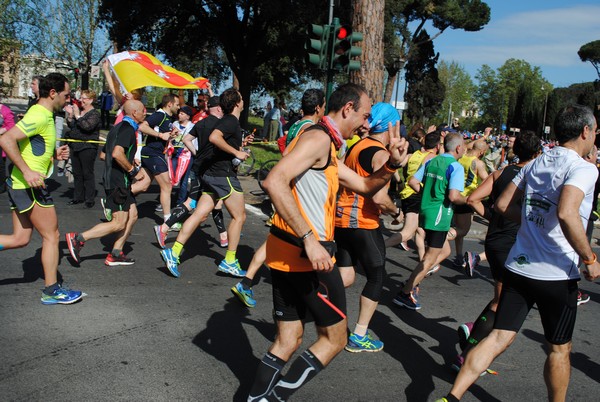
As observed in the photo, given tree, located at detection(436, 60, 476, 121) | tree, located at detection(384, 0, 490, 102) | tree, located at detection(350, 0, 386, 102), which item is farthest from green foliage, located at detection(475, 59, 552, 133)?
tree, located at detection(350, 0, 386, 102)

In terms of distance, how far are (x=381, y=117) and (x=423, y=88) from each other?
59363mm

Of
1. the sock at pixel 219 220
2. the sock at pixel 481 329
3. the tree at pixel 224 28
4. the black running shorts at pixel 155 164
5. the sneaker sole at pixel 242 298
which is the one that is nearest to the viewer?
the sock at pixel 481 329

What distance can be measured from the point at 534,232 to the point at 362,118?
119 cm

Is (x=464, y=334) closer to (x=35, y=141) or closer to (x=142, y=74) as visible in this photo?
(x=35, y=141)

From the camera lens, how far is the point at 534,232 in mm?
3426

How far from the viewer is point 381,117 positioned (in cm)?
472

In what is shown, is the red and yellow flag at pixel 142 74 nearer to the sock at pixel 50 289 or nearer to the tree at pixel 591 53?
the sock at pixel 50 289

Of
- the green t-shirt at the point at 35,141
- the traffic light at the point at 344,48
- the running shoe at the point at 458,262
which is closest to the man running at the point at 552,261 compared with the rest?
the green t-shirt at the point at 35,141

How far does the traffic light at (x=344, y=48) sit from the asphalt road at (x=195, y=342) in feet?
16.3

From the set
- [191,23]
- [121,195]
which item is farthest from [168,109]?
[191,23]

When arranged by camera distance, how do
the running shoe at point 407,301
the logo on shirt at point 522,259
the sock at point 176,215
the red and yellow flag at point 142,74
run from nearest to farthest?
the logo on shirt at point 522,259 → the running shoe at point 407,301 → the sock at point 176,215 → the red and yellow flag at point 142,74

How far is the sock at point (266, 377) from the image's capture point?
319cm

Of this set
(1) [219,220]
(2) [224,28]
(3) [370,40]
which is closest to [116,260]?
(1) [219,220]

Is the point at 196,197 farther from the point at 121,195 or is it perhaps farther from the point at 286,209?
the point at 286,209
